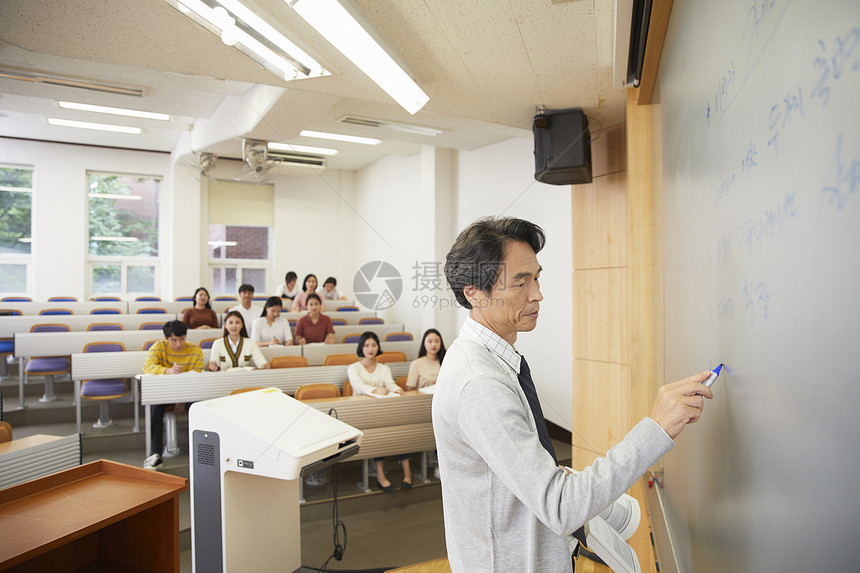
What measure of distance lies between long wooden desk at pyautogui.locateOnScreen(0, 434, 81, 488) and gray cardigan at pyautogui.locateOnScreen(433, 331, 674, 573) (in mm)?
1868

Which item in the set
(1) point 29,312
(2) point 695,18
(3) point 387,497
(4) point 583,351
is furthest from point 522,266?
(1) point 29,312

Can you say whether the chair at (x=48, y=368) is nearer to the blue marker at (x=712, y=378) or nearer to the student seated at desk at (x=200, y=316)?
the student seated at desk at (x=200, y=316)

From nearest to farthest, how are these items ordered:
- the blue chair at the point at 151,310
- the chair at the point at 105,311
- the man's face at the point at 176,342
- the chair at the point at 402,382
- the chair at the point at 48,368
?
the man's face at the point at 176,342, the chair at the point at 402,382, the chair at the point at 48,368, the chair at the point at 105,311, the blue chair at the point at 151,310

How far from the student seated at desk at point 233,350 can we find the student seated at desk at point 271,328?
2.17 feet

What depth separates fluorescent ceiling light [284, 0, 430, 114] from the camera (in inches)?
83.4

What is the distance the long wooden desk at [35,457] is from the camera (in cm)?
200

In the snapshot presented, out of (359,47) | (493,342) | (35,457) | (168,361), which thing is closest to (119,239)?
(168,361)

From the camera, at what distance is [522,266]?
1.11 metres

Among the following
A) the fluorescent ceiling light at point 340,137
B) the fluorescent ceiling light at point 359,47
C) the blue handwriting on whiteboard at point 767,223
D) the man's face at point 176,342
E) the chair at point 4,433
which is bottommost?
the chair at point 4,433

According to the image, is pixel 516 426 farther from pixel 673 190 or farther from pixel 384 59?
pixel 384 59

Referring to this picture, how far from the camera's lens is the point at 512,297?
1.10 meters

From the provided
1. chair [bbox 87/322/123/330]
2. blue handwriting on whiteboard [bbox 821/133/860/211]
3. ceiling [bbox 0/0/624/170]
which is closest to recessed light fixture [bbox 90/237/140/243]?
chair [bbox 87/322/123/330]

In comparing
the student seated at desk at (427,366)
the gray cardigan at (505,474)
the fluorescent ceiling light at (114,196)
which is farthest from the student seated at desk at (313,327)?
the fluorescent ceiling light at (114,196)

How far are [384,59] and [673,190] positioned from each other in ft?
5.24
